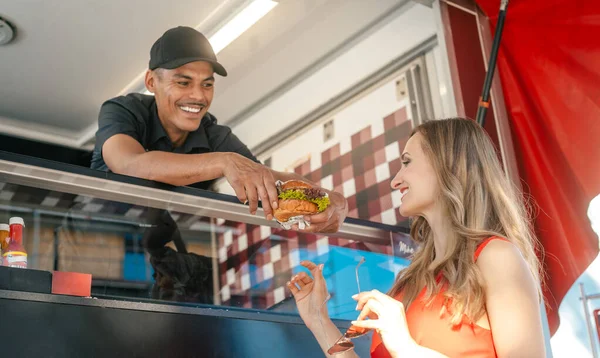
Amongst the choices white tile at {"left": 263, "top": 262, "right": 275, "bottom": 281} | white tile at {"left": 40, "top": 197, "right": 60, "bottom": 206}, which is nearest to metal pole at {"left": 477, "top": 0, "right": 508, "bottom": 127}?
white tile at {"left": 263, "top": 262, "right": 275, "bottom": 281}

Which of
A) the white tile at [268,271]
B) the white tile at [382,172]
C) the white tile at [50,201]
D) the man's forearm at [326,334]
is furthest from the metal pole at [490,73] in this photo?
the white tile at [50,201]

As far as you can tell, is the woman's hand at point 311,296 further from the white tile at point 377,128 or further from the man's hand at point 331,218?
the white tile at point 377,128

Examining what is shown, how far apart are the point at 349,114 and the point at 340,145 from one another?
20 cm

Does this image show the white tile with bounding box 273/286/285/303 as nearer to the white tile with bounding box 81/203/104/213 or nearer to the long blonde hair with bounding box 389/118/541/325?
the long blonde hair with bounding box 389/118/541/325

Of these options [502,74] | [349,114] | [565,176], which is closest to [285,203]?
[565,176]

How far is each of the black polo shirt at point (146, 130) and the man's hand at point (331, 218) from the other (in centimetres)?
57

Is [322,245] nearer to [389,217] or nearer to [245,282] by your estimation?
[245,282]

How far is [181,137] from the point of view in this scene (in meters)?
3.13

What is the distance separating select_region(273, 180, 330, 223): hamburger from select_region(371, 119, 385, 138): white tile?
6.62ft

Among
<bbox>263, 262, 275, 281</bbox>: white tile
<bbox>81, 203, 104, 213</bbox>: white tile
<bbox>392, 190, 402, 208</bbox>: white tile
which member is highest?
<bbox>392, 190, 402, 208</bbox>: white tile

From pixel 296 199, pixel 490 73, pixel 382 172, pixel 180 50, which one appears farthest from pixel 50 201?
pixel 382 172

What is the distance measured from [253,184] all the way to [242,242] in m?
0.33

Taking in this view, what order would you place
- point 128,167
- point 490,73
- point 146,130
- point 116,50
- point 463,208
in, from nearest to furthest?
point 463,208
point 128,167
point 146,130
point 490,73
point 116,50

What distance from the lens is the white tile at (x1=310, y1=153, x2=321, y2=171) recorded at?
4848 millimetres
